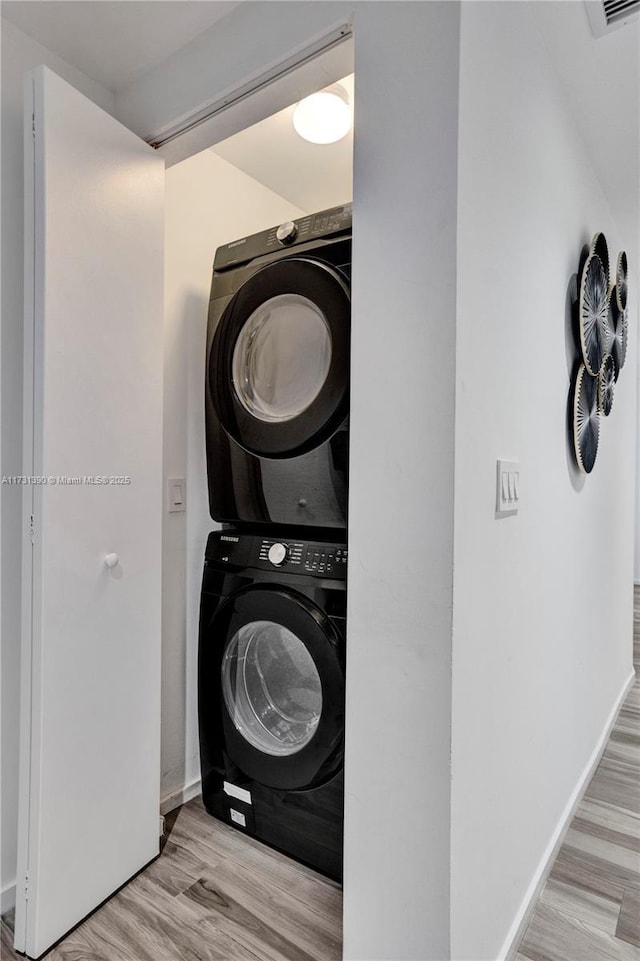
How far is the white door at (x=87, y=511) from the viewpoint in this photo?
128 cm

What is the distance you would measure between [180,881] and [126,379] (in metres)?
1.44

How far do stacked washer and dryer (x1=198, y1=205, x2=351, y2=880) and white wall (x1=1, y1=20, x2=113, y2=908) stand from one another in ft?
1.86

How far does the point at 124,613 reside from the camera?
149 cm

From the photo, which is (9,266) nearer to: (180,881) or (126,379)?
(126,379)

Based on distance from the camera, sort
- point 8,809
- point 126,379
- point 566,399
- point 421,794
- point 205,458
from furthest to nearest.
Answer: point 205,458 → point 566,399 → point 126,379 → point 8,809 → point 421,794

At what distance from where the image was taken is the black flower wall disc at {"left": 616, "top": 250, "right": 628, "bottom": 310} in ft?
7.59

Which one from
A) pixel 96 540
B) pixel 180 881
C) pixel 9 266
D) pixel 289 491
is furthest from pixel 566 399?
pixel 180 881

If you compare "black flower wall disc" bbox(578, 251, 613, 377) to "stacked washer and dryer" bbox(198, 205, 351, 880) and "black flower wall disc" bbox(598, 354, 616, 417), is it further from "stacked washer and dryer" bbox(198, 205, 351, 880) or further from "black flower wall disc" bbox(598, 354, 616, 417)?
"stacked washer and dryer" bbox(198, 205, 351, 880)

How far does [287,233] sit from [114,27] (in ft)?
2.22

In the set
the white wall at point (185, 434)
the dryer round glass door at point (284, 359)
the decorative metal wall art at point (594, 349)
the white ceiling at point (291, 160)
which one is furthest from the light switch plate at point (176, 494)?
the decorative metal wall art at point (594, 349)

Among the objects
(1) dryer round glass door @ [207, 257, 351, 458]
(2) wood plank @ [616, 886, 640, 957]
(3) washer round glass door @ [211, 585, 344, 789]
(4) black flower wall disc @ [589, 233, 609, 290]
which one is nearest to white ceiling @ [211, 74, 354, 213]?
(1) dryer round glass door @ [207, 257, 351, 458]

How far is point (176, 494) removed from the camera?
189 cm

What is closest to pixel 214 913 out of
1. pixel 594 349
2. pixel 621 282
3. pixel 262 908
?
pixel 262 908

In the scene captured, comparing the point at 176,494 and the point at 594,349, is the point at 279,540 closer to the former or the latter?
the point at 176,494
